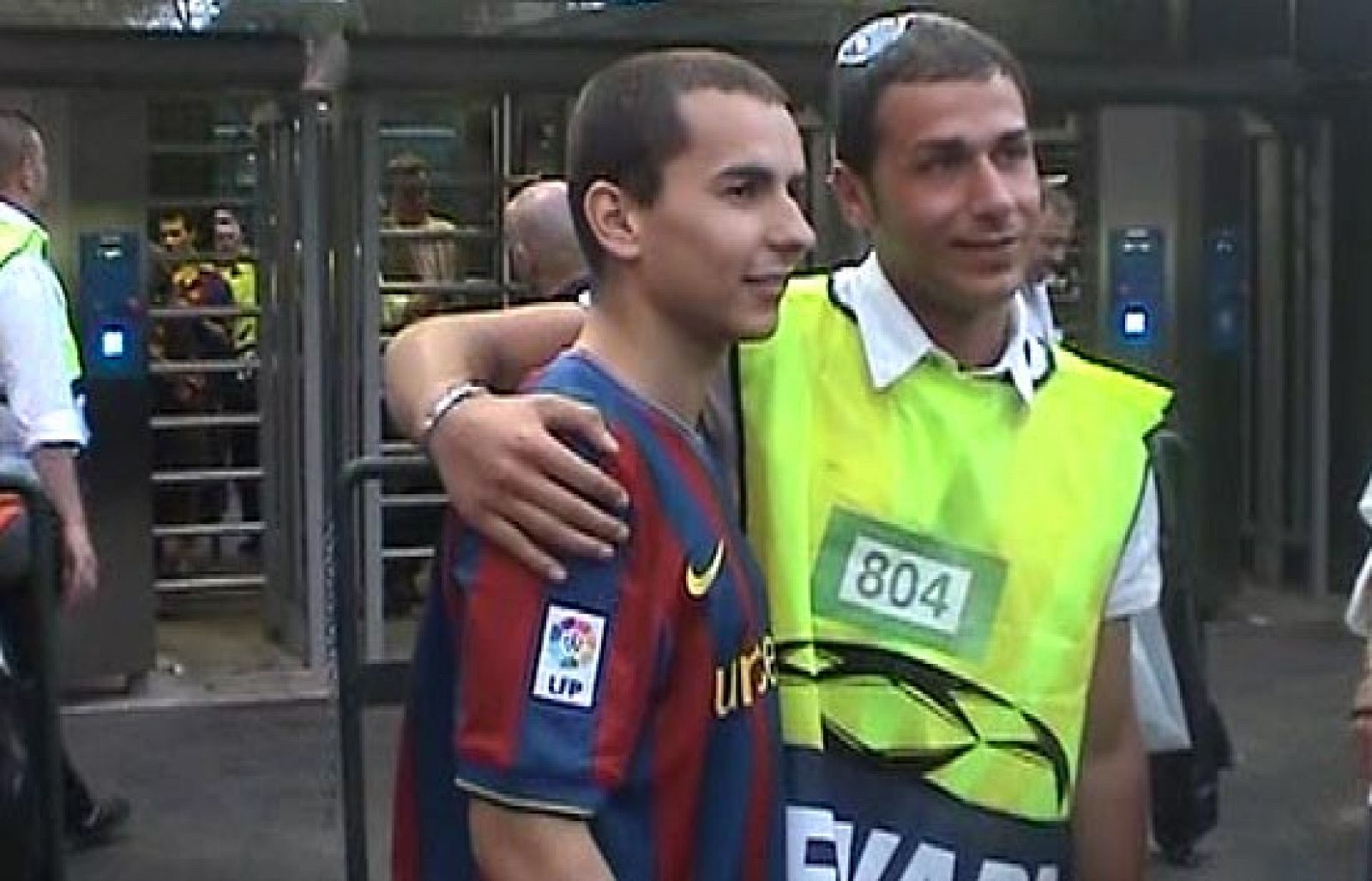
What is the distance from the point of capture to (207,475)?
10000 mm

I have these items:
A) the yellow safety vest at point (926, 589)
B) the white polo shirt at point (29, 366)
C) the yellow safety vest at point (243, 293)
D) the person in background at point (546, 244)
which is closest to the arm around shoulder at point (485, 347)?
the yellow safety vest at point (926, 589)

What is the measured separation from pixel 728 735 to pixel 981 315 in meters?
0.48

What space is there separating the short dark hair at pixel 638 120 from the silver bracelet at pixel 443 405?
191mm

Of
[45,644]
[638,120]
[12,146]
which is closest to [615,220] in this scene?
[638,120]

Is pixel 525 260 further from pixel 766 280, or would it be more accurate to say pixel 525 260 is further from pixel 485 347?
pixel 766 280

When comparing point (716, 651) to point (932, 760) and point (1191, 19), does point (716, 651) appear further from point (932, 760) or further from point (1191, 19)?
point (1191, 19)

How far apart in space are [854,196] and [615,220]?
0.31 meters

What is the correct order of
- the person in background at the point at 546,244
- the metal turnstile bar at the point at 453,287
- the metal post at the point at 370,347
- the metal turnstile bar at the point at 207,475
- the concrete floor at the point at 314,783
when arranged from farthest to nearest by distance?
the metal turnstile bar at the point at 207,475 < the metal turnstile bar at the point at 453,287 < the metal post at the point at 370,347 < the concrete floor at the point at 314,783 < the person in background at the point at 546,244

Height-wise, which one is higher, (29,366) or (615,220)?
(615,220)

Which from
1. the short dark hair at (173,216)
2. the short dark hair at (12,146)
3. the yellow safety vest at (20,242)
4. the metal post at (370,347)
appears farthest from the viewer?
the short dark hair at (173,216)

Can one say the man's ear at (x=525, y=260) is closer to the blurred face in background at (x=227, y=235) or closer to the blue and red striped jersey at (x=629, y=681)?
the blue and red striped jersey at (x=629, y=681)

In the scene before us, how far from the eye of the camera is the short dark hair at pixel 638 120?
2.05 metres

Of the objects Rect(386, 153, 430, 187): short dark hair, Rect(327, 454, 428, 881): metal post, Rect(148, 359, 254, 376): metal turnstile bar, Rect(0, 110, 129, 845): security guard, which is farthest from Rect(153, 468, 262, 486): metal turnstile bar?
Rect(327, 454, 428, 881): metal post

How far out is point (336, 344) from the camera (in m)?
9.27
